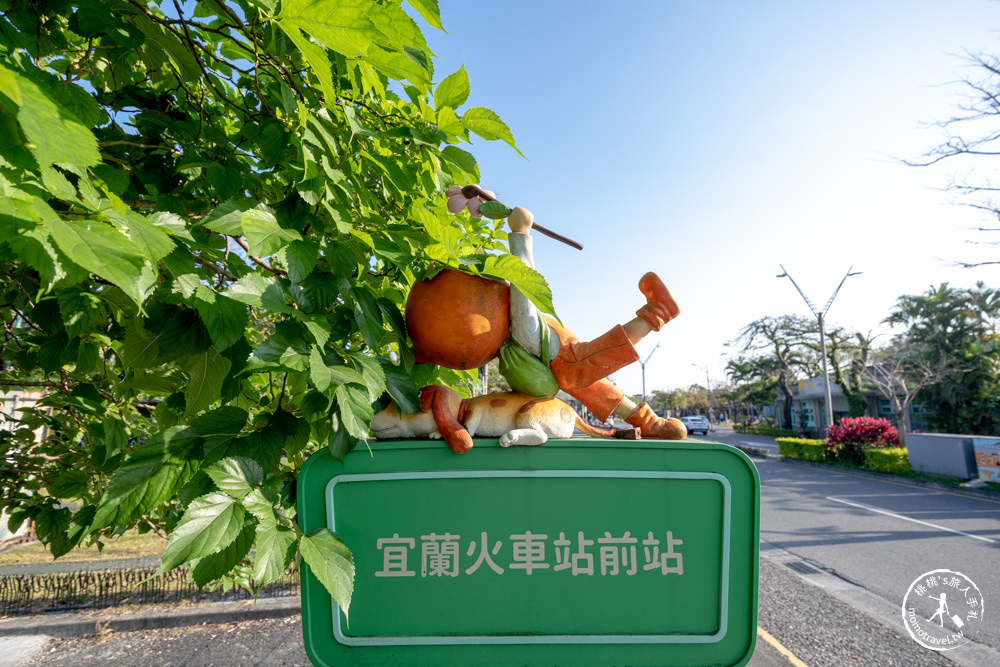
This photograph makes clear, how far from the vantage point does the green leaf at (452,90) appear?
56.6 inches

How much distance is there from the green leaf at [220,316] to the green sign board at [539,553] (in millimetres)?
392

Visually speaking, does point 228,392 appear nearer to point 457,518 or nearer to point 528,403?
point 457,518

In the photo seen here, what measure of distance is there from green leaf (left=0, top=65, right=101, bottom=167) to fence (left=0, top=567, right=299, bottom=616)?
19.7 ft

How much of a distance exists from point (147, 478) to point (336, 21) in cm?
101

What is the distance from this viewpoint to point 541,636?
1233mm

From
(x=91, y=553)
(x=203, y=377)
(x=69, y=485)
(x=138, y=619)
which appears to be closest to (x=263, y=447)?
(x=203, y=377)

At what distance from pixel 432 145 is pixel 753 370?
41.5 m

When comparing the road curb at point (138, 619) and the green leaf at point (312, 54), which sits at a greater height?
the green leaf at point (312, 54)

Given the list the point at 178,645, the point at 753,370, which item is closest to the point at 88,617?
the point at 178,645

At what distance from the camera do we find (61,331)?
5.25ft

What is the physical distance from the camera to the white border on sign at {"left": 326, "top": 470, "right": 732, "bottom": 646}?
1.23 meters

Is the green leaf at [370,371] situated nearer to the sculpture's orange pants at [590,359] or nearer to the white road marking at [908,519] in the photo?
the sculpture's orange pants at [590,359]

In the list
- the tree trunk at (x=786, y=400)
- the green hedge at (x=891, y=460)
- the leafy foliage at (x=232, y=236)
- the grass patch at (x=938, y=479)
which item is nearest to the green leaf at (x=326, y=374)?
the leafy foliage at (x=232, y=236)

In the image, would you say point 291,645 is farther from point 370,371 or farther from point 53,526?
point 370,371
